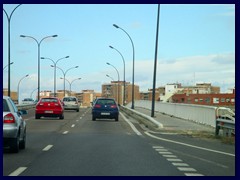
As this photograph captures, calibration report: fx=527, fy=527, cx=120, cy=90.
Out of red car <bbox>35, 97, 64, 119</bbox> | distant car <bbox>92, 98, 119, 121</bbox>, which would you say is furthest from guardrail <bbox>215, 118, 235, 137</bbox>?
red car <bbox>35, 97, 64, 119</bbox>

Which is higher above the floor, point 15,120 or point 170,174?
point 15,120

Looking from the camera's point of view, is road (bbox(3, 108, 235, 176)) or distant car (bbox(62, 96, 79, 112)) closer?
road (bbox(3, 108, 235, 176))

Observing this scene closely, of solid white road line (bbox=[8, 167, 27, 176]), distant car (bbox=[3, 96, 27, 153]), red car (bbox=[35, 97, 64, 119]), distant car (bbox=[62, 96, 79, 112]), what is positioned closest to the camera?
solid white road line (bbox=[8, 167, 27, 176])

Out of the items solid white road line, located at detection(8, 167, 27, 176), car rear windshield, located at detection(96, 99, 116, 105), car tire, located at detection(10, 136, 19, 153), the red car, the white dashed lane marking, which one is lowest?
the white dashed lane marking

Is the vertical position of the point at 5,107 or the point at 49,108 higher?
the point at 5,107

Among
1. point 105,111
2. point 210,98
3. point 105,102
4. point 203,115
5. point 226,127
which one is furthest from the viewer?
point 210,98

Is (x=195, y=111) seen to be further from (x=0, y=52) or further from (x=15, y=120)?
(x=0, y=52)

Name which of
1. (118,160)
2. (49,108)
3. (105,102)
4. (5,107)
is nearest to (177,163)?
(118,160)

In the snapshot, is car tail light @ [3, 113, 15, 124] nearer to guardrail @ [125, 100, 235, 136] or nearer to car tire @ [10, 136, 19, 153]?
car tire @ [10, 136, 19, 153]

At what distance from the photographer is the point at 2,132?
512 inches

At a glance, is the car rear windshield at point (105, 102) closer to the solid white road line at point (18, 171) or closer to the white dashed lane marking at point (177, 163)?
the white dashed lane marking at point (177, 163)

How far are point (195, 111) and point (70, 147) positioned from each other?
58.3ft

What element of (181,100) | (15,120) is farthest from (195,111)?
(181,100)

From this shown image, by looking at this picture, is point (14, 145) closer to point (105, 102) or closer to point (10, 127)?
point (10, 127)
